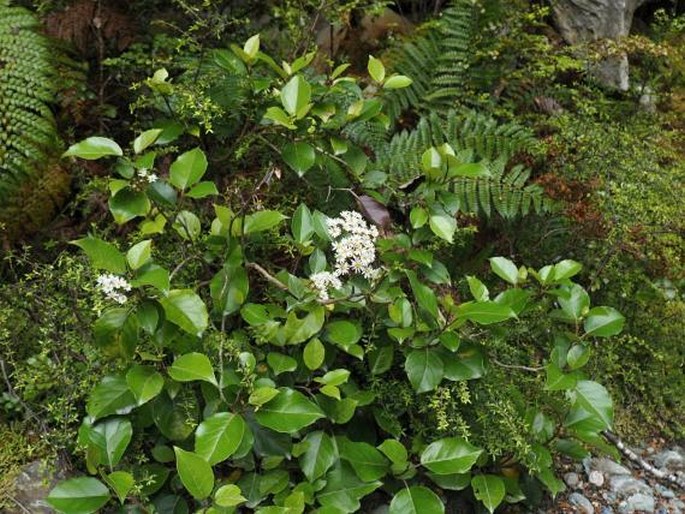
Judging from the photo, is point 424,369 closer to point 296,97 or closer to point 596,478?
point 296,97

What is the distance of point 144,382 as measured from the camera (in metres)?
1.76

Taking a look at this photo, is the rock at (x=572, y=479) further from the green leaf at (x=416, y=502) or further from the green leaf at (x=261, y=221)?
the green leaf at (x=261, y=221)

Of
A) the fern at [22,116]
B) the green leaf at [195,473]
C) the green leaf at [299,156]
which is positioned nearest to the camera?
the green leaf at [195,473]

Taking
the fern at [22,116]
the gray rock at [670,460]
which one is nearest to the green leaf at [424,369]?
the gray rock at [670,460]

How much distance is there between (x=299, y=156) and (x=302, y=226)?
26cm

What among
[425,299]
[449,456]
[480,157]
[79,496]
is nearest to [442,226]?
[425,299]

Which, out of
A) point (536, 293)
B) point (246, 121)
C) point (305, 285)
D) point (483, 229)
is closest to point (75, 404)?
point (305, 285)

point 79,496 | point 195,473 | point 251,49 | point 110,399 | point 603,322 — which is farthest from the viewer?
point 251,49

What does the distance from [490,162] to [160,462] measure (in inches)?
71.2

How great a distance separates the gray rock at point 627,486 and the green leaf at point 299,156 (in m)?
1.59

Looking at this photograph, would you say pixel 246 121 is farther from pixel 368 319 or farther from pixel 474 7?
pixel 474 7

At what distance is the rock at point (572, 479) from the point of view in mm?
2494

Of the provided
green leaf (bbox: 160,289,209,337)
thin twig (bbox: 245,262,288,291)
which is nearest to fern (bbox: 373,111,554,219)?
thin twig (bbox: 245,262,288,291)

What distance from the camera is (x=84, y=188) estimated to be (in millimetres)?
2648
